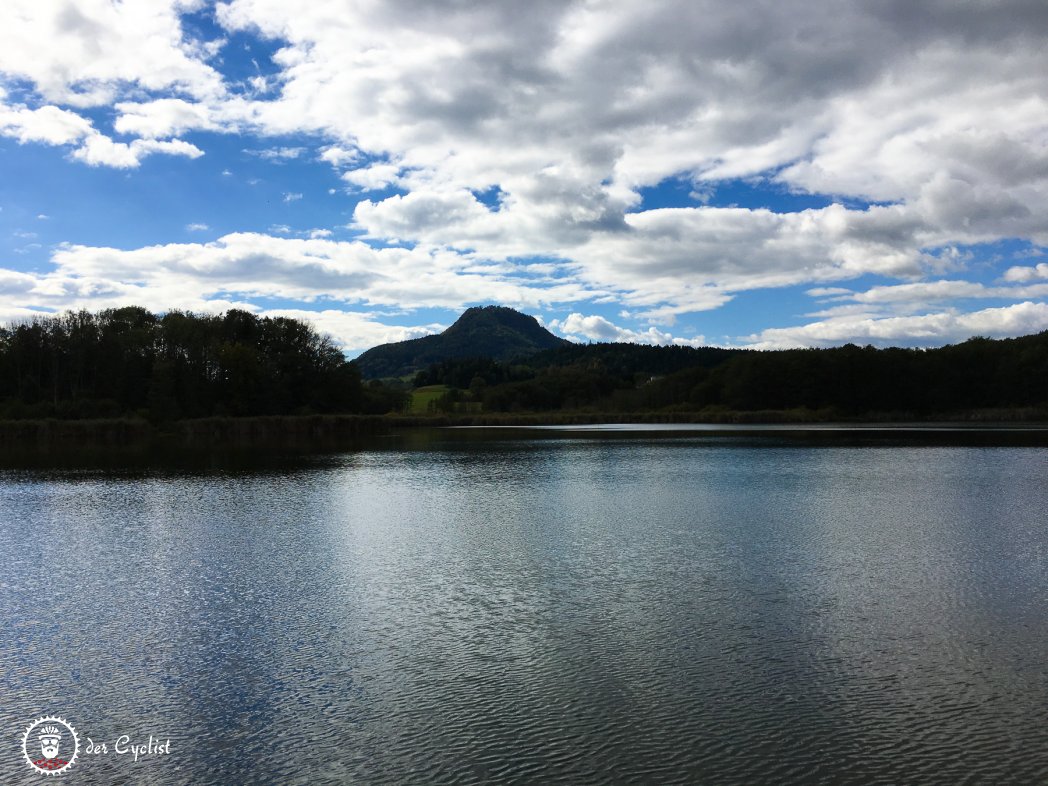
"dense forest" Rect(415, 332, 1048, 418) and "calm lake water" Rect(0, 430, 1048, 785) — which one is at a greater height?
"dense forest" Rect(415, 332, 1048, 418)

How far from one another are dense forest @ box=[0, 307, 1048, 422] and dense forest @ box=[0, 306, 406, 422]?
0.13 m

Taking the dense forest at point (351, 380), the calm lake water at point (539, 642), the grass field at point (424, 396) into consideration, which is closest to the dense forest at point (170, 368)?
the dense forest at point (351, 380)

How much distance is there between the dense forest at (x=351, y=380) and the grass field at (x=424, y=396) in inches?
22.3

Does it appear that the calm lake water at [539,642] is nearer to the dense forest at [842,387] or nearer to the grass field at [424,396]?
the dense forest at [842,387]

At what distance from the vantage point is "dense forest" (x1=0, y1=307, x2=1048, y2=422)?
68.6 meters

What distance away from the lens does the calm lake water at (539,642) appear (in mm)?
5762

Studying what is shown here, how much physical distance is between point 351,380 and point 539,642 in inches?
2970

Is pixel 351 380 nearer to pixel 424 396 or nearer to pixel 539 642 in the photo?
pixel 424 396

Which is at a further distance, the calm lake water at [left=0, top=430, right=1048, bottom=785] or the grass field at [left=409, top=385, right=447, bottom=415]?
the grass field at [left=409, top=385, right=447, bottom=415]

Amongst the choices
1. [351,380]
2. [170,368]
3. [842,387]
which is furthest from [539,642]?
[842,387]

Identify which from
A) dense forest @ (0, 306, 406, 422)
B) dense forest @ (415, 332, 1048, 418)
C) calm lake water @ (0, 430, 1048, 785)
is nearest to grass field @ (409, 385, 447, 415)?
dense forest @ (415, 332, 1048, 418)

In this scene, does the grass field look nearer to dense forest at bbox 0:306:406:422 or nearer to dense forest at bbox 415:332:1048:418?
dense forest at bbox 415:332:1048:418

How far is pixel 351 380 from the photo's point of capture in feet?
267

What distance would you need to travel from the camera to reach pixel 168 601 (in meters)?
10.5
